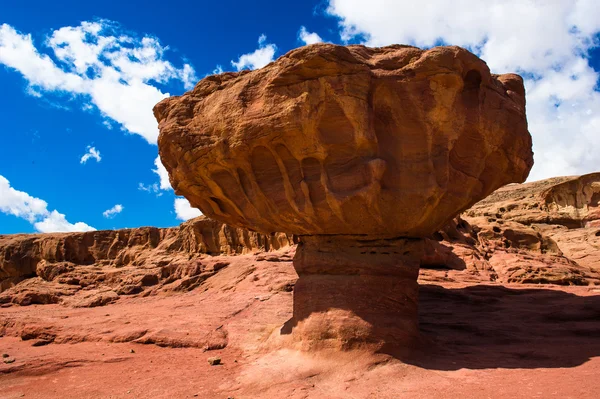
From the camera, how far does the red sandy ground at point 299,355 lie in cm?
527

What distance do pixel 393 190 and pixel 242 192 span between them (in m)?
2.47

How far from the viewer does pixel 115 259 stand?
27.9 metres

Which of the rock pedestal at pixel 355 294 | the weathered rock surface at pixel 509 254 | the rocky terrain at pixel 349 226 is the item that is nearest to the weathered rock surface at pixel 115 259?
the weathered rock surface at pixel 509 254

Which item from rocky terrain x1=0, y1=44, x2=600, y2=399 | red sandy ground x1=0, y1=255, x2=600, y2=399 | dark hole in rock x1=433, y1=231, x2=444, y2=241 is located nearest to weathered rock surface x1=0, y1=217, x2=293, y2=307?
red sandy ground x1=0, y1=255, x2=600, y2=399

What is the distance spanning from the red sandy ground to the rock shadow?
2cm

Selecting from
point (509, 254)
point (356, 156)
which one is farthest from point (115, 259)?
point (356, 156)

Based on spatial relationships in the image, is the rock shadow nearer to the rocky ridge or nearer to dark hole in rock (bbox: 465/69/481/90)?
the rocky ridge

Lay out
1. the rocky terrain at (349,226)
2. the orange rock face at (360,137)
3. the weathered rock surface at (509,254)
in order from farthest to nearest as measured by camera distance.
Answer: the weathered rock surface at (509,254) → the orange rock face at (360,137) → the rocky terrain at (349,226)

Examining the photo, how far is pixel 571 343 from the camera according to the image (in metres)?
6.59

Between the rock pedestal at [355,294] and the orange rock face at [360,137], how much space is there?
294 mm

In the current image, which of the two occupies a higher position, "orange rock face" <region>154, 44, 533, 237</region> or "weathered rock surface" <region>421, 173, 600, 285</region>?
"orange rock face" <region>154, 44, 533, 237</region>

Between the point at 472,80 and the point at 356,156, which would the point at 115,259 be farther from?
the point at 472,80

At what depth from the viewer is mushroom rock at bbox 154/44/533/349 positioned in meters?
6.23

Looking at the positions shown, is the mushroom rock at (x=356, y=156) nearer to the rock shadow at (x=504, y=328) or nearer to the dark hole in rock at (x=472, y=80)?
the dark hole in rock at (x=472, y=80)
